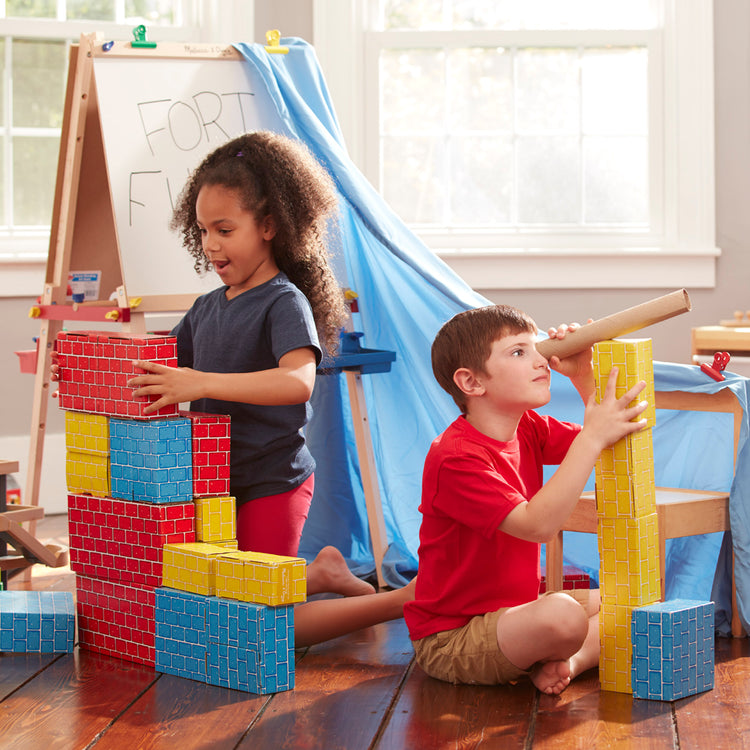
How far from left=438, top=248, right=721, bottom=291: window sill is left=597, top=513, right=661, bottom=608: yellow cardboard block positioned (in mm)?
1893

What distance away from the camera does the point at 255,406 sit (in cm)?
199

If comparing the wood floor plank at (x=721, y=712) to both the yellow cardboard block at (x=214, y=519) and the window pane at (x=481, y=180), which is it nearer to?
the yellow cardboard block at (x=214, y=519)

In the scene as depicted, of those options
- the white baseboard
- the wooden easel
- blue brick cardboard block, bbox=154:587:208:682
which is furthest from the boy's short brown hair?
the white baseboard

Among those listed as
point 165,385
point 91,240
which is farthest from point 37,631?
point 91,240

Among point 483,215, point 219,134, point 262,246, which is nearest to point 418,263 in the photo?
point 262,246

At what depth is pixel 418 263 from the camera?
2.25 metres

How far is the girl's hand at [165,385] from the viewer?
1.75 metres

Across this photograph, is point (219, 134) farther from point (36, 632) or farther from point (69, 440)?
point (36, 632)

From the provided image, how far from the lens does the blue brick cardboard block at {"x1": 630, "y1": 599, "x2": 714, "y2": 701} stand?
5.17ft

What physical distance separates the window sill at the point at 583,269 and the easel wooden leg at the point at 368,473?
1.15 metres

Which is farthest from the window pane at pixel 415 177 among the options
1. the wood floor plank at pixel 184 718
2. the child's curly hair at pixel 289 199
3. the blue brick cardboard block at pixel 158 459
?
the wood floor plank at pixel 184 718

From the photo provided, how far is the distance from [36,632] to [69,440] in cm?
34

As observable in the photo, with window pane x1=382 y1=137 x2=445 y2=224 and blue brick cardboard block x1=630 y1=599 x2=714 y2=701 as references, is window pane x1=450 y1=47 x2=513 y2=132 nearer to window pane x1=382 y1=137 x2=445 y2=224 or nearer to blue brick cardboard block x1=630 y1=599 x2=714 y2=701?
window pane x1=382 y1=137 x2=445 y2=224

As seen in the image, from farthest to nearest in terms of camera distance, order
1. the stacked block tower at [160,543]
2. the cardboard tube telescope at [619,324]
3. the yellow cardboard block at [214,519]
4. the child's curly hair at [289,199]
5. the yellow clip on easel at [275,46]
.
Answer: the yellow clip on easel at [275,46] < the child's curly hair at [289,199] < the yellow cardboard block at [214,519] < the stacked block tower at [160,543] < the cardboard tube telescope at [619,324]
